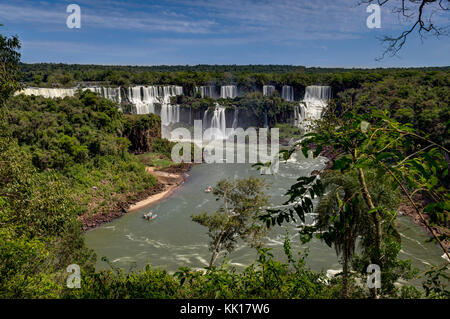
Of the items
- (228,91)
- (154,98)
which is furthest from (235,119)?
(154,98)

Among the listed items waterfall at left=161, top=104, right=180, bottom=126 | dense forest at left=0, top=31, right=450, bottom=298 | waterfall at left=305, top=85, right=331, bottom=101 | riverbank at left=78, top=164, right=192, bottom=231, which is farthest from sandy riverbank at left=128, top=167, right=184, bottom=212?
waterfall at left=305, top=85, right=331, bottom=101

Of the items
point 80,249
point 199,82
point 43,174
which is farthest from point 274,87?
point 80,249

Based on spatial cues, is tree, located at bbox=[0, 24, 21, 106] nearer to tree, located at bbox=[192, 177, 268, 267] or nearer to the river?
tree, located at bbox=[192, 177, 268, 267]

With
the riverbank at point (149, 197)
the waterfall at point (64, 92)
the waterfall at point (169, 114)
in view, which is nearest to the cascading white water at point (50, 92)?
the waterfall at point (64, 92)

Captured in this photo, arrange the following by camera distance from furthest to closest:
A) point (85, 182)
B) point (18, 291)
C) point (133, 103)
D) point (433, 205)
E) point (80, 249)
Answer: point (133, 103)
point (85, 182)
point (80, 249)
point (18, 291)
point (433, 205)

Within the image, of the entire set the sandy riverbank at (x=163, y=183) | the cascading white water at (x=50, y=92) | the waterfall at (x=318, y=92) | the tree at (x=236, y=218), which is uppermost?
the waterfall at (x=318, y=92)

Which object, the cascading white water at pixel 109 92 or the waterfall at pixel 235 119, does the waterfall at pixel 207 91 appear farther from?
the cascading white water at pixel 109 92
